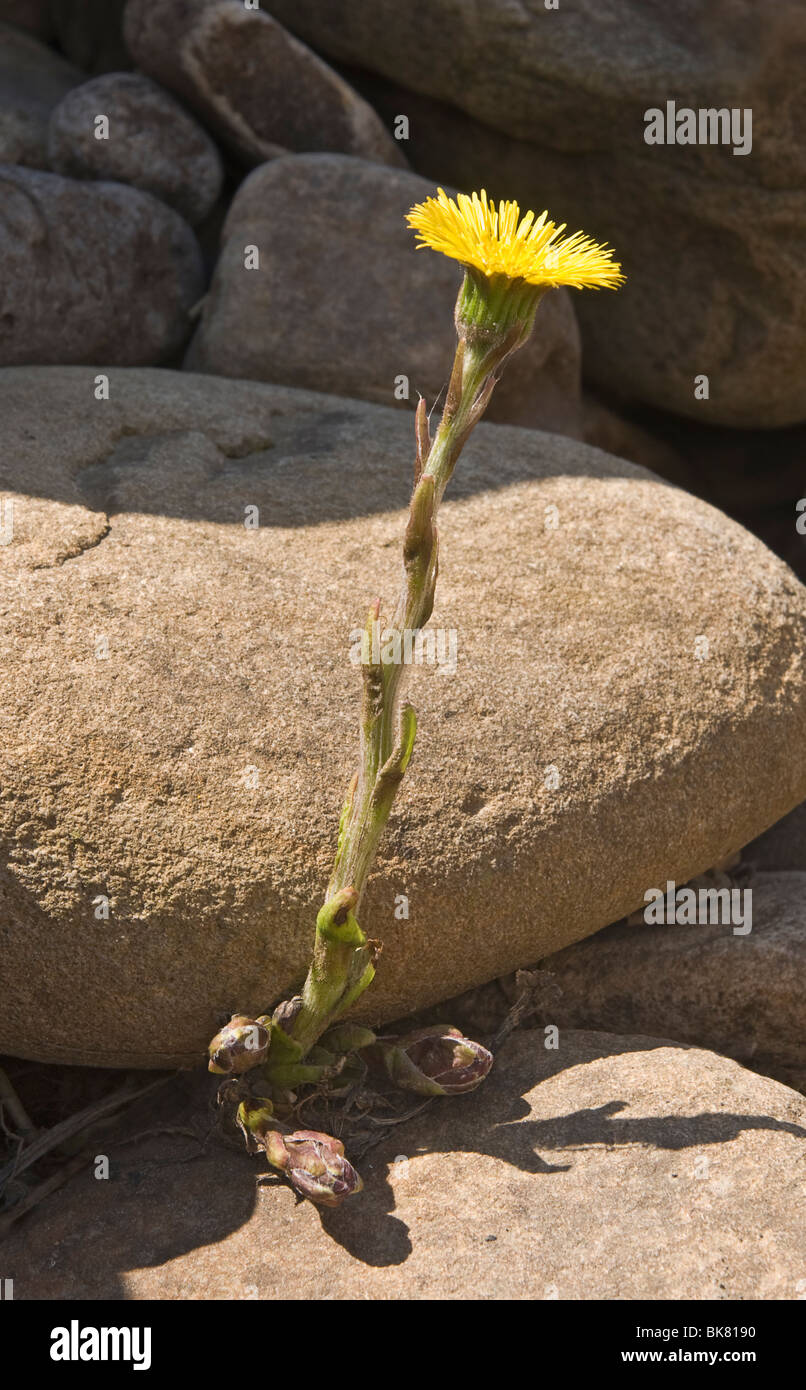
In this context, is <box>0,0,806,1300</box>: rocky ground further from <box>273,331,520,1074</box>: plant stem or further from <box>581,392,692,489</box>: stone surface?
<box>581,392,692,489</box>: stone surface

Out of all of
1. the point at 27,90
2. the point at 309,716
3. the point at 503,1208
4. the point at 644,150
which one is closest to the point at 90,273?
the point at 27,90

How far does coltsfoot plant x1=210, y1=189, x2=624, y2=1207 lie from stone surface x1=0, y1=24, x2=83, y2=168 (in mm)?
3070

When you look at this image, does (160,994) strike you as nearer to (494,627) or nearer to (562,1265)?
(562,1265)

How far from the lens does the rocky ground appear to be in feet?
6.77

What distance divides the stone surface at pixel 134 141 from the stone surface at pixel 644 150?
661 millimetres

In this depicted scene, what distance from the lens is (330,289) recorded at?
13.1 feet

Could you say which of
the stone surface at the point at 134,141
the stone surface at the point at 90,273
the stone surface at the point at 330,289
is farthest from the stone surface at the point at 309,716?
the stone surface at the point at 134,141

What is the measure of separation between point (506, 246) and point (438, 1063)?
4.76 feet

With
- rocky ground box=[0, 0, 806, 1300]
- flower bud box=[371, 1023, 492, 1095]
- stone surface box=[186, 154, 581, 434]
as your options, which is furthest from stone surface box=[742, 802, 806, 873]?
stone surface box=[186, 154, 581, 434]

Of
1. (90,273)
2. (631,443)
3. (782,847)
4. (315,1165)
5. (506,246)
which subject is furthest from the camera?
(631,443)

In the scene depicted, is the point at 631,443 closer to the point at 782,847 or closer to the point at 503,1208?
the point at 782,847

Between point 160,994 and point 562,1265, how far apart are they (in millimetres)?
850

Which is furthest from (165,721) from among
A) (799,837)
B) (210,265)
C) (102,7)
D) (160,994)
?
(102,7)

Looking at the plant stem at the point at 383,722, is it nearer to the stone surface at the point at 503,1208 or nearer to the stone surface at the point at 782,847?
the stone surface at the point at 503,1208
